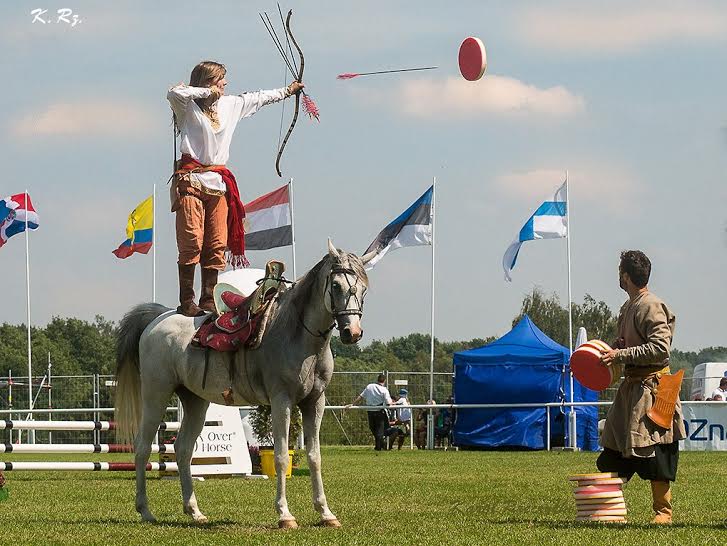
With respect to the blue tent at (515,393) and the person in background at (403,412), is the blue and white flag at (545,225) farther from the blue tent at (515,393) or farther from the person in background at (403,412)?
the person in background at (403,412)

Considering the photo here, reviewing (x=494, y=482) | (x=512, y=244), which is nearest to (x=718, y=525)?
(x=494, y=482)

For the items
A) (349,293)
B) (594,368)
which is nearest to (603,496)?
(594,368)

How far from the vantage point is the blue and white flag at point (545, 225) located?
33375 mm

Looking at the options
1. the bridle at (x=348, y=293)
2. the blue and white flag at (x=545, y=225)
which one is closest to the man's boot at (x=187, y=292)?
the bridle at (x=348, y=293)

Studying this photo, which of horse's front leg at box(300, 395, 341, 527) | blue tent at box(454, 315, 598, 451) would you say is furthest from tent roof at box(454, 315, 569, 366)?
horse's front leg at box(300, 395, 341, 527)

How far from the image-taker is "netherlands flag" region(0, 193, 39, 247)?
36781 mm

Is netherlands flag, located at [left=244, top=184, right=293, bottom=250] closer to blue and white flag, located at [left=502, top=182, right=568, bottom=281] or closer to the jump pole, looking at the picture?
blue and white flag, located at [left=502, top=182, right=568, bottom=281]

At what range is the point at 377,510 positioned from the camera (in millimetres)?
11406

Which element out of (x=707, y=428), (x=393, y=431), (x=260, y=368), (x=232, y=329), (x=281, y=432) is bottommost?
(x=393, y=431)

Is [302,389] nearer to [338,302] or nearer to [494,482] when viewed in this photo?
[338,302]

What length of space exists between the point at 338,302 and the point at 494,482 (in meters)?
6.94

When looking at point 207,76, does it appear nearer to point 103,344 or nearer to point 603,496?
point 603,496

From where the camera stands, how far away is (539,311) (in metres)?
85.1

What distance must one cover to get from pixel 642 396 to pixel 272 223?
22.3 meters
